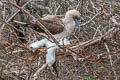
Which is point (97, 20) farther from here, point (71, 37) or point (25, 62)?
point (25, 62)

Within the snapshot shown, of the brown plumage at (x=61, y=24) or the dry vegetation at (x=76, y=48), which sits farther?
the brown plumage at (x=61, y=24)

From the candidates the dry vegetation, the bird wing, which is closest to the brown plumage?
the bird wing

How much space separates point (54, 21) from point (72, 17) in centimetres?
23

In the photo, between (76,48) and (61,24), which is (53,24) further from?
(76,48)

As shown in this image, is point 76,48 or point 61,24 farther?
point 61,24

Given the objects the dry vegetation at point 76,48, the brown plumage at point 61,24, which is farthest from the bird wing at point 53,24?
the dry vegetation at point 76,48

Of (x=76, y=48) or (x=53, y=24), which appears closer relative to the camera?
(x=76, y=48)

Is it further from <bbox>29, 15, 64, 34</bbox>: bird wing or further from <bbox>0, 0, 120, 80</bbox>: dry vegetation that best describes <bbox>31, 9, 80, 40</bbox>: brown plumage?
<bbox>0, 0, 120, 80</bbox>: dry vegetation

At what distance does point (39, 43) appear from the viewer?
9.55 ft

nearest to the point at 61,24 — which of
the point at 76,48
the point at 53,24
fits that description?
the point at 53,24

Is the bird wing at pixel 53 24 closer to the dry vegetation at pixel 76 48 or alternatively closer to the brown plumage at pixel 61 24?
the brown plumage at pixel 61 24

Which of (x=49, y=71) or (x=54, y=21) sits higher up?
(x=54, y=21)

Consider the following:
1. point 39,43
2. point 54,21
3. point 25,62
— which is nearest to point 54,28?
point 54,21

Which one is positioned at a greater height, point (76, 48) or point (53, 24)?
point (53, 24)
